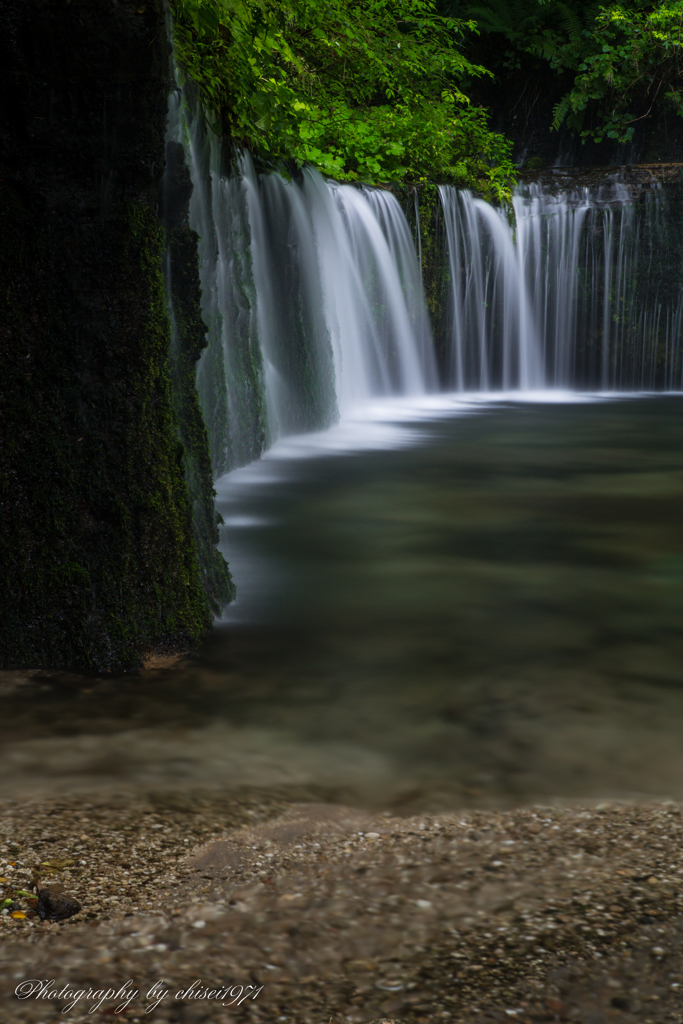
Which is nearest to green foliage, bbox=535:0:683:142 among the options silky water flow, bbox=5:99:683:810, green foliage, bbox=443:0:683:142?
green foliage, bbox=443:0:683:142

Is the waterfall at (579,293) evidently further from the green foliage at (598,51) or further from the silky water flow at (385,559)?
the green foliage at (598,51)

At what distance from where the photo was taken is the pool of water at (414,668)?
2785mm

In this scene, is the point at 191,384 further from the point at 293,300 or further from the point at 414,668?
the point at 293,300

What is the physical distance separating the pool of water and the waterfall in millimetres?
9986

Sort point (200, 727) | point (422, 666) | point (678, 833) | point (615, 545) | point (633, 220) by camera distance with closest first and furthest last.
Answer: point (678, 833) < point (200, 727) < point (422, 666) < point (615, 545) < point (633, 220)

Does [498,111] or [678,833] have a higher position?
[498,111]

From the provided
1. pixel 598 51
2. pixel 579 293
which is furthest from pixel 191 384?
pixel 598 51

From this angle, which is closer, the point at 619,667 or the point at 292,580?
the point at 619,667

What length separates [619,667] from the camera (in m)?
3.66

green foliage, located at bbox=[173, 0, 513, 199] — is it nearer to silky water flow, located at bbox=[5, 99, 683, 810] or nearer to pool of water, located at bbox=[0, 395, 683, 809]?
silky water flow, located at bbox=[5, 99, 683, 810]

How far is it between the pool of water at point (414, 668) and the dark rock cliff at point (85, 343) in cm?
29

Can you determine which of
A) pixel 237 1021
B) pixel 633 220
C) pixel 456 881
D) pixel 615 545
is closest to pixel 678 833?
pixel 456 881

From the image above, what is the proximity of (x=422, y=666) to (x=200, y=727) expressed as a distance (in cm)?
94

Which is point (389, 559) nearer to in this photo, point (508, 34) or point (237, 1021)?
point (237, 1021)
